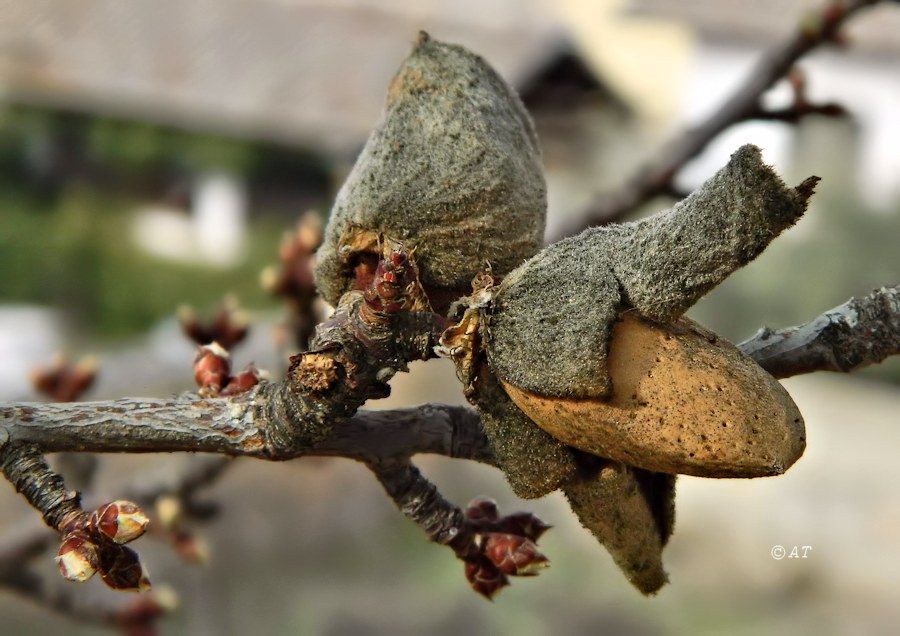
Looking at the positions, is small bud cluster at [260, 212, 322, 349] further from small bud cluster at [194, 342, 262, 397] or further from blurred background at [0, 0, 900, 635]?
blurred background at [0, 0, 900, 635]

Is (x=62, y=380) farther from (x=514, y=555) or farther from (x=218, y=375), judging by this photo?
(x=514, y=555)

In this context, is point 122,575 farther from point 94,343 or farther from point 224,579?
point 94,343

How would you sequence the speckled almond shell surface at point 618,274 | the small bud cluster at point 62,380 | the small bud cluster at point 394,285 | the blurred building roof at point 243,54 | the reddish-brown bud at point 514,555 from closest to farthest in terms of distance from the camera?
the speckled almond shell surface at point 618,274
the small bud cluster at point 394,285
the reddish-brown bud at point 514,555
the small bud cluster at point 62,380
the blurred building roof at point 243,54

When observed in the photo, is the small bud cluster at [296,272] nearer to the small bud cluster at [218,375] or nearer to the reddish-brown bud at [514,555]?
the small bud cluster at [218,375]

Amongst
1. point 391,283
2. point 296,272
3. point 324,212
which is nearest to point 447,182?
point 391,283

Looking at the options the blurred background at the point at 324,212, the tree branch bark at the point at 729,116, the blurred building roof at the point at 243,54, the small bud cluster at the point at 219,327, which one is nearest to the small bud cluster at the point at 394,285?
the small bud cluster at the point at 219,327

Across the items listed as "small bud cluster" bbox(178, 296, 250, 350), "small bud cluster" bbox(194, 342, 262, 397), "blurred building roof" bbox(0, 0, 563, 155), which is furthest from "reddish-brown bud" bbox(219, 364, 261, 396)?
"blurred building roof" bbox(0, 0, 563, 155)

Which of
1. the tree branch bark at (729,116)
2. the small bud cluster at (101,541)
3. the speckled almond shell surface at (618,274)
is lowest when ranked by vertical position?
the small bud cluster at (101,541)
